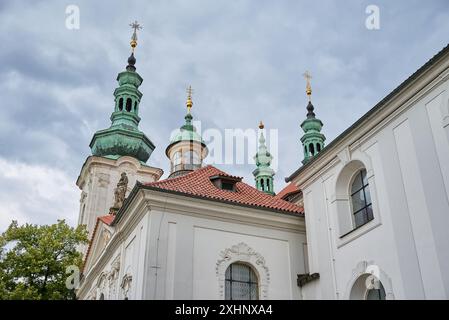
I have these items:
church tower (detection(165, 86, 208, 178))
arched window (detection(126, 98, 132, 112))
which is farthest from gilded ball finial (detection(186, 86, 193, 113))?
arched window (detection(126, 98, 132, 112))

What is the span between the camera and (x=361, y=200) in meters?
13.2

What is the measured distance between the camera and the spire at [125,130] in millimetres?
37688

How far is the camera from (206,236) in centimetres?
1404

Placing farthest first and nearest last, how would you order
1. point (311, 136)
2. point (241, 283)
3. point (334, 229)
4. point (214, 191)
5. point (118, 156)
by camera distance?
1. point (118, 156)
2. point (311, 136)
3. point (214, 191)
4. point (241, 283)
5. point (334, 229)

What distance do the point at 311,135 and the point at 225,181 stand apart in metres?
18.0

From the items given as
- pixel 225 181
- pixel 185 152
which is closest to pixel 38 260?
pixel 185 152

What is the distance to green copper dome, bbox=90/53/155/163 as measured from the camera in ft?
124

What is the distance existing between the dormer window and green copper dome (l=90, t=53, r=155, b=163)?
73.5ft

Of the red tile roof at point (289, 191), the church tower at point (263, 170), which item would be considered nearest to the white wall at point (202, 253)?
the red tile roof at point (289, 191)

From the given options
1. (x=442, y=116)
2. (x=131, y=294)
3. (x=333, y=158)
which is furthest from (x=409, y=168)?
(x=131, y=294)

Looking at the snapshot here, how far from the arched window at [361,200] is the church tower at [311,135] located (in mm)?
18938

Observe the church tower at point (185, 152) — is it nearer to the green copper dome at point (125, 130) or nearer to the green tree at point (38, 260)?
the green tree at point (38, 260)

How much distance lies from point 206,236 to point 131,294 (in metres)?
2.33

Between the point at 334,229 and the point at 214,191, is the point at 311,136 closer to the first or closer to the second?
the point at 214,191
